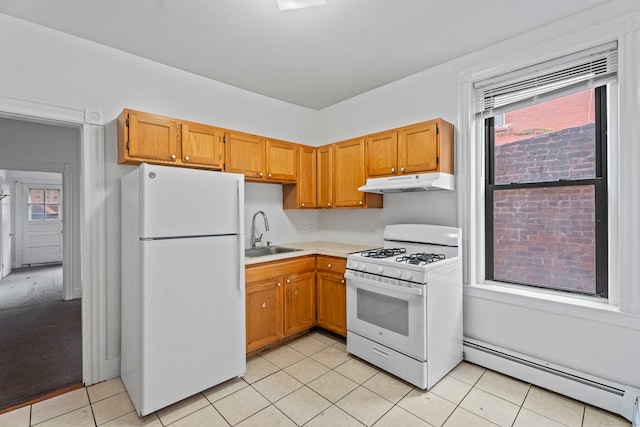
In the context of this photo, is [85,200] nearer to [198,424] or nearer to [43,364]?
[43,364]

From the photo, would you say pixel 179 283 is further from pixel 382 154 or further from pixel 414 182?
pixel 382 154

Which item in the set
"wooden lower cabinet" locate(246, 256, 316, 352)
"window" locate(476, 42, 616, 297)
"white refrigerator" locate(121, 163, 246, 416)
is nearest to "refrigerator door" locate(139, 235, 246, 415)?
"white refrigerator" locate(121, 163, 246, 416)

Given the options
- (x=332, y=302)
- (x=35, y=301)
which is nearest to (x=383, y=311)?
(x=332, y=302)

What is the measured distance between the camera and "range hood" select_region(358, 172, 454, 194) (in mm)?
2547

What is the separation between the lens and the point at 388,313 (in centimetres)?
245

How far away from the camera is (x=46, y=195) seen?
7301mm

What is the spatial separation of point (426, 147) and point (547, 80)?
98cm

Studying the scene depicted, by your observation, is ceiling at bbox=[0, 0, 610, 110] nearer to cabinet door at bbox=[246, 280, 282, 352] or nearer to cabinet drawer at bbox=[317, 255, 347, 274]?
cabinet drawer at bbox=[317, 255, 347, 274]

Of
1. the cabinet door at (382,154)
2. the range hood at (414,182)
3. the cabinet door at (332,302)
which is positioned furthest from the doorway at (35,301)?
the cabinet door at (382,154)

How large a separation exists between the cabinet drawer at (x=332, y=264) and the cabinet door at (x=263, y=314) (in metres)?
0.53

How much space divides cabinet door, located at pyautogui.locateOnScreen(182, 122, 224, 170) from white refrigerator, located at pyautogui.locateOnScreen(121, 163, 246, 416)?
1.88 feet

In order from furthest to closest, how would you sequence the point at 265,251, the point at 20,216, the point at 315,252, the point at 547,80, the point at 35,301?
the point at 20,216 < the point at 35,301 < the point at 265,251 < the point at 315,252 < the point at 547,80

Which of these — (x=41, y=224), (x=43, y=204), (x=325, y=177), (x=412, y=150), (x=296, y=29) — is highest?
(x=296, y=29)

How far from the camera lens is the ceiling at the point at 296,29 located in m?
2.04
